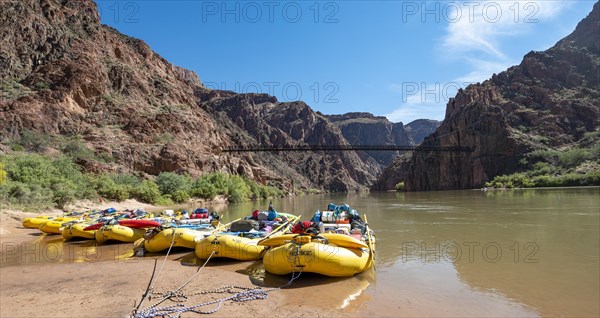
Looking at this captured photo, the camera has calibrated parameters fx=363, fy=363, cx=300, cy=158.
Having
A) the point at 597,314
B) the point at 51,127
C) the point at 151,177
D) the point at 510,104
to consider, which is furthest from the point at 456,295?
the point at 510,104

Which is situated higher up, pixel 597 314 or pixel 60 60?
pixel 60 60

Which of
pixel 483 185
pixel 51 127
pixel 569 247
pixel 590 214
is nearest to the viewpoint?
pixel 569 247

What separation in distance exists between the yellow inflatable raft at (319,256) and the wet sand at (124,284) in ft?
0.87

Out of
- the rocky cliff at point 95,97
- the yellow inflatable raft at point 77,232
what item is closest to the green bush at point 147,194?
the rocky cliff at point 95,97

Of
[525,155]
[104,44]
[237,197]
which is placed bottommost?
[237,197]

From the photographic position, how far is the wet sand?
239 inches

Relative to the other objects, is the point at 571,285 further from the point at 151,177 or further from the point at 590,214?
the point at 151,177

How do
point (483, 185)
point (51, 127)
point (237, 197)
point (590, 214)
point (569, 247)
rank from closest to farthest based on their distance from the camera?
point (569, 247), point (590, 214), point (51, 127), point (237, 197), point (483, 185)

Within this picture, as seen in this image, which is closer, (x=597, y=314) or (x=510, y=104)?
(x=597, y=314)

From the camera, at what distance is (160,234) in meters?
11.5

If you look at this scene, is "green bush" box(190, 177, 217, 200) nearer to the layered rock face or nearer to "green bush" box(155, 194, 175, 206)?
"green bush" box(155, 194, 175, 206)

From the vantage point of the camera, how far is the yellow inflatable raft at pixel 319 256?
7695mm

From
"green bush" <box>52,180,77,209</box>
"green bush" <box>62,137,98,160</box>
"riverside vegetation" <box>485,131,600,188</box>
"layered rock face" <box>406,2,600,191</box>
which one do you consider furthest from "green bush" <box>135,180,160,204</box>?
"layered rock face" <box>406,2,600,191</box>

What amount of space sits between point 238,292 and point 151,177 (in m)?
44.4
